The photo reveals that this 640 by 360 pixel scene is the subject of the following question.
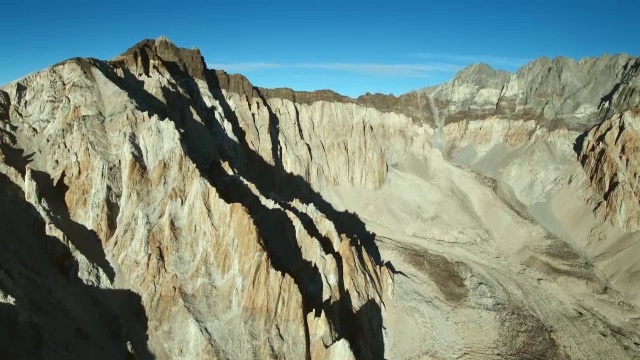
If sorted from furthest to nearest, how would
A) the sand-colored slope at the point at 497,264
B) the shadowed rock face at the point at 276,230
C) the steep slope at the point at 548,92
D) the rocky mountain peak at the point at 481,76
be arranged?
the rocky mountain peak at the point at 481,76, the steep slope at the point at 548,92, the sand-colored slope at the point at 497,264, the shadowed rock face at the point at 276,230

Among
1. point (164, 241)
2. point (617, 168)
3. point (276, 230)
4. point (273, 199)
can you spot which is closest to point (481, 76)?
point (617, 168)

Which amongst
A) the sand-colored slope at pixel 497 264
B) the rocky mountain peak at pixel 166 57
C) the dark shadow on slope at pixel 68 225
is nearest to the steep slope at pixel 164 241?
the dark shadow on slope at pixel 68 225

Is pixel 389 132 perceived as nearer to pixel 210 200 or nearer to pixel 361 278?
pixel 361 278

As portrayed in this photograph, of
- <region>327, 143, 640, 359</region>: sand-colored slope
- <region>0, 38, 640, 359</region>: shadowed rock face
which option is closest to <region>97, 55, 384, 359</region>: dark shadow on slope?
<region>0, 38, 640, 359</region>: shadowed rock face

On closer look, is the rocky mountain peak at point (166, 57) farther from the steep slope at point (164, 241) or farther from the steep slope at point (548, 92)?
the steep slope at point (548, 92)

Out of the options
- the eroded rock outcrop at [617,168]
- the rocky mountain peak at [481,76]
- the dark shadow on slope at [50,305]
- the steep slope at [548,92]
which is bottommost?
the dark shadow on slope at [50,305]

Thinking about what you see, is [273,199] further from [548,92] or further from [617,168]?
[548,92]
